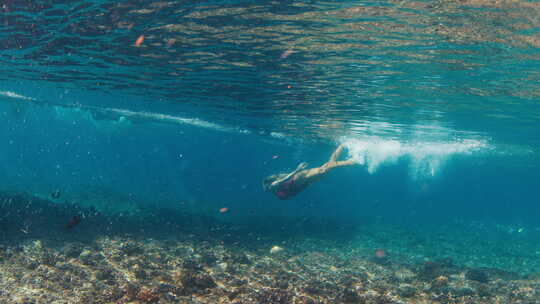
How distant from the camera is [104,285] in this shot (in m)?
10.1

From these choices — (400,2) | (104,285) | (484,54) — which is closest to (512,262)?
(484,54)

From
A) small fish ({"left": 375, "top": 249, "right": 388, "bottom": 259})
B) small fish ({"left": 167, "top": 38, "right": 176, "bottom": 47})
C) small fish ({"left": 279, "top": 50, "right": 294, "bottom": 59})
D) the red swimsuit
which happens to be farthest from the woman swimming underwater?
small fish ({"left": 167, "top": 38, "right": 176, "bottom": 47})

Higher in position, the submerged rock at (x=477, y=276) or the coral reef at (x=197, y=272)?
the coral reef at (x=197, y=272)

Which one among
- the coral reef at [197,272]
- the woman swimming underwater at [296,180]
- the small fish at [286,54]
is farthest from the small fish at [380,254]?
the small fish at [286,54]

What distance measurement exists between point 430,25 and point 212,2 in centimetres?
669

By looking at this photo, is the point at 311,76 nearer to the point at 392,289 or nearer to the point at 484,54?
the point at 484,54

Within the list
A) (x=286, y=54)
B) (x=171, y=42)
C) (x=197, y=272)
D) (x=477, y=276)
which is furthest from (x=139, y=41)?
(x=477, y=276)

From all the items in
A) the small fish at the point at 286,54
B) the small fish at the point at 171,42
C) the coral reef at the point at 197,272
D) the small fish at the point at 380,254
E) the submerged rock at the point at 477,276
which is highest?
the small fish at the point at 171,42

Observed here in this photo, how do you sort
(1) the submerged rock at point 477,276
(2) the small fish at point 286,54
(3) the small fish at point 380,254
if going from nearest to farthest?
1. (2) the small fish at point 286,54
2. (1) the submerged rock at point 477,276
3. (3) the small fish at point 380,254

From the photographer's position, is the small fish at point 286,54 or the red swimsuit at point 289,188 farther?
the red swimsuit at point 289,188

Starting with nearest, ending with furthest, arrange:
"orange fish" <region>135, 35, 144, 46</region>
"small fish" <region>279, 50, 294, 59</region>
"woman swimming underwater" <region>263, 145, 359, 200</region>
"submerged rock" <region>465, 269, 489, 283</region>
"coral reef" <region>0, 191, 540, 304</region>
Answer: "coral reef" <region>0, 191, 540, 304</region> < "orange fish" <region>135, 35, 144, 46</region> < "small fish" <region>279, 50, 294, 59</region> < "submerged rock" <region>465, 269, 489, 283</region> < "woman swimming underwater" <region>263, 145, 359, 200</region>

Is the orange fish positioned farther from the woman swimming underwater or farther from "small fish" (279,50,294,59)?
the woman swimming underwater

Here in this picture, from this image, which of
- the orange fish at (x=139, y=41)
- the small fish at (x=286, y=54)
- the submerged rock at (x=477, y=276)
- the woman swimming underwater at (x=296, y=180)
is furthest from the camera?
the woman swimming underwater at (x=296, y=180)

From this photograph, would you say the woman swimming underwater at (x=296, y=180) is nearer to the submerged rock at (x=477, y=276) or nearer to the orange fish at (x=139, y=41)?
the submerged rock at (x=477, y=276)
